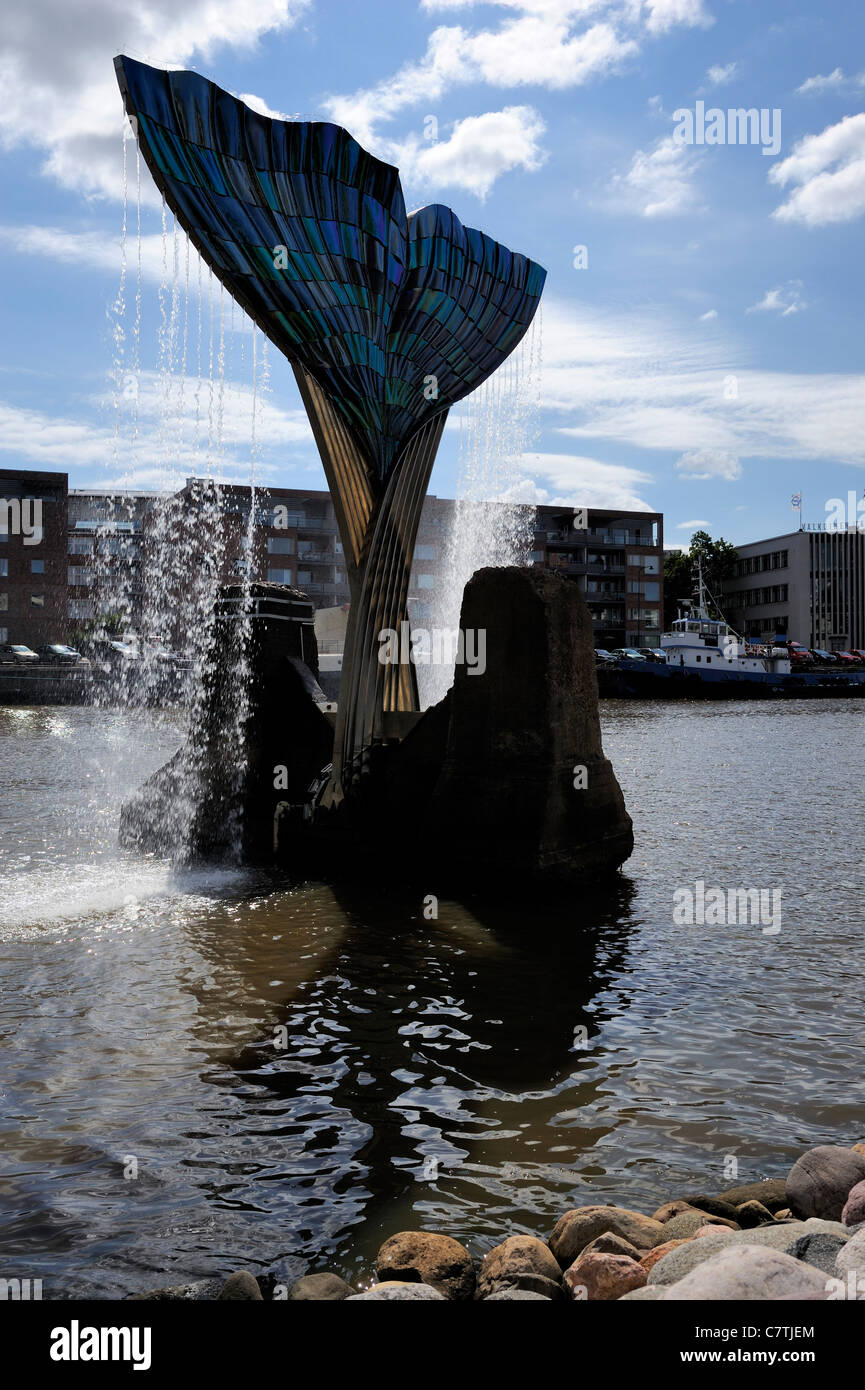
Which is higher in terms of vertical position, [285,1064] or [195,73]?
[195,73]

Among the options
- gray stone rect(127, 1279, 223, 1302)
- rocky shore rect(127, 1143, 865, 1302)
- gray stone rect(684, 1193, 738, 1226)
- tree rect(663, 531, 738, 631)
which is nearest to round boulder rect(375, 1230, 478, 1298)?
rocky shore rect(127, 1143, 865, 1302)

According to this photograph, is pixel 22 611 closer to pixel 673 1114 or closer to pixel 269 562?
pixel 269 562

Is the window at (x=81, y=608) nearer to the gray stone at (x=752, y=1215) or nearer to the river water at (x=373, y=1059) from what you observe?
the river water at (x=373, y=1059)

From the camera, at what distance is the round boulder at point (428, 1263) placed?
13.1 ft

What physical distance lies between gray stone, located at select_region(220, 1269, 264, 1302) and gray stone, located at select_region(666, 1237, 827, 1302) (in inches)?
56.9

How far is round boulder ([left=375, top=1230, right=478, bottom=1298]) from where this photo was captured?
3986 millimetres

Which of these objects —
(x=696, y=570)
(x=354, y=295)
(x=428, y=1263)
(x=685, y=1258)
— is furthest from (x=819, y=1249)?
(x=696, y=570)

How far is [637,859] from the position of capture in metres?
13.6

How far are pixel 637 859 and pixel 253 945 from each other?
593 cm

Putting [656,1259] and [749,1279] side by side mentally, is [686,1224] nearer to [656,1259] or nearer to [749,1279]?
[656,1259]

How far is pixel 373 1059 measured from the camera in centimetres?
652

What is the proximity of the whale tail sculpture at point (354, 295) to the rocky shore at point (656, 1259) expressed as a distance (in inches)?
358

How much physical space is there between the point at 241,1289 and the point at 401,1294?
0.59 meters
